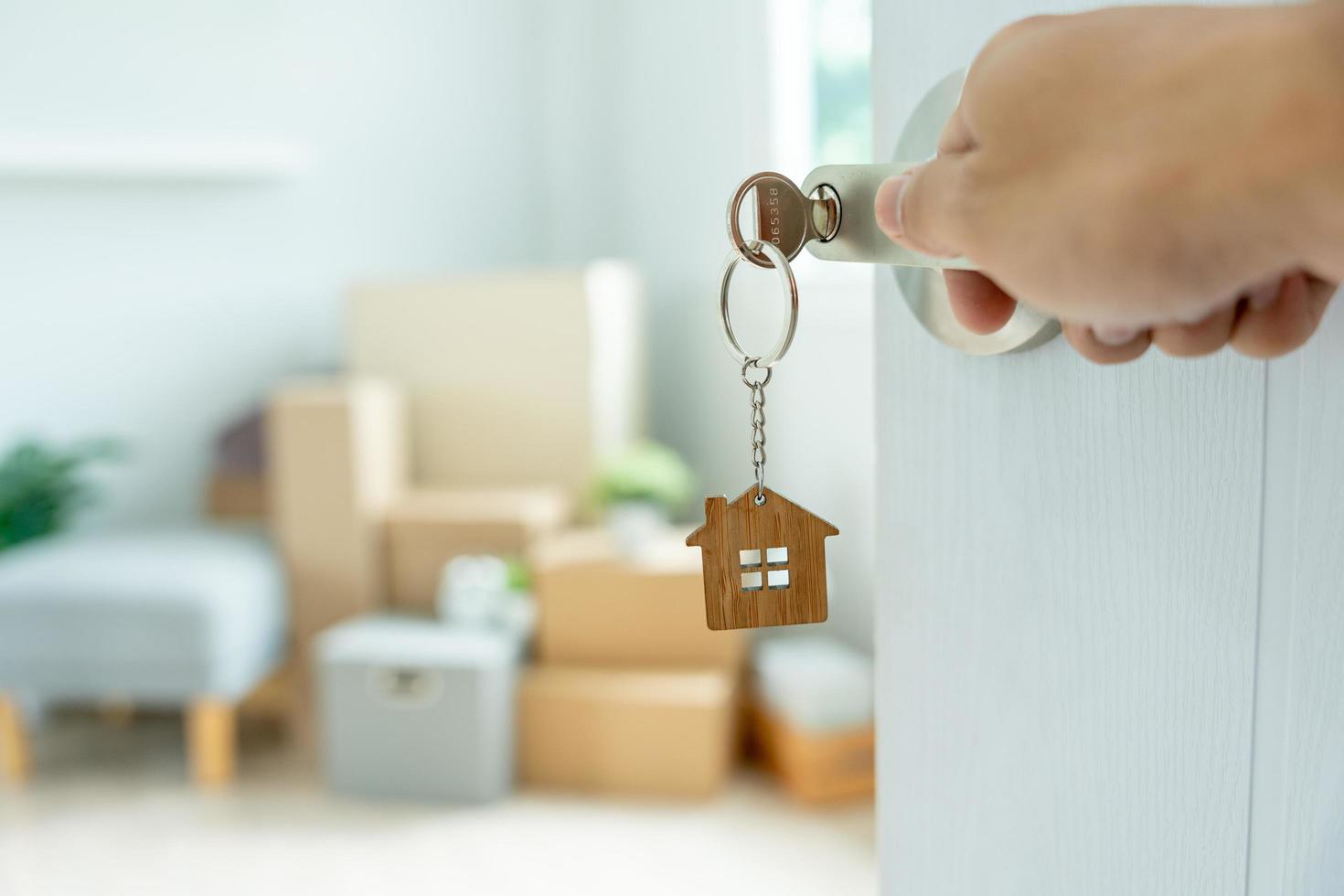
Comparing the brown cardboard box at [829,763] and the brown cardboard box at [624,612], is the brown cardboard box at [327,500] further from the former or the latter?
the brown cardboard box at [829,763]

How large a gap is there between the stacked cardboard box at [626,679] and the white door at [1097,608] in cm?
124

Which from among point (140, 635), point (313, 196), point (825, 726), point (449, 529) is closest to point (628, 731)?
point (825, 726)

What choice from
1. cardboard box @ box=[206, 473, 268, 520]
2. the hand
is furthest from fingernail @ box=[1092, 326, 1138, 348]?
cardboard box @ box=[206, 473, 268, 520]

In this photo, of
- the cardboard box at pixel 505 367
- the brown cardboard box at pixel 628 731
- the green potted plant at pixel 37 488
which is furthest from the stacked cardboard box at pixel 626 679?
the green potted plant at pixel 37 488

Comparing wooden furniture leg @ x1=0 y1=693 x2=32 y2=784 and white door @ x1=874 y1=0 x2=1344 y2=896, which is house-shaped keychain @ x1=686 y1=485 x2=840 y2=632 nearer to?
white door @ x1=874 y1=0 x2=1344 y2=896

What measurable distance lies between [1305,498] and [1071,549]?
0.23ft

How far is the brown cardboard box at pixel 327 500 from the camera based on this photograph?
69.9 inches

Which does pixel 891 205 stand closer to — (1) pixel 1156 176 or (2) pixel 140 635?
(1) pixel 1156 176

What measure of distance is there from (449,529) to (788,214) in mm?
1571

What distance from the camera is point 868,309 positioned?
1587mm

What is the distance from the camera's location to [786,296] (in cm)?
30

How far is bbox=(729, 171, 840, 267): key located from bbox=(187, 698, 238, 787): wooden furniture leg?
5.31 feet

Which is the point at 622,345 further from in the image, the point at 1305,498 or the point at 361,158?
the point at 1305,498

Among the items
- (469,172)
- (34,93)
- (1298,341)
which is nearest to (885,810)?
(1298,341)
